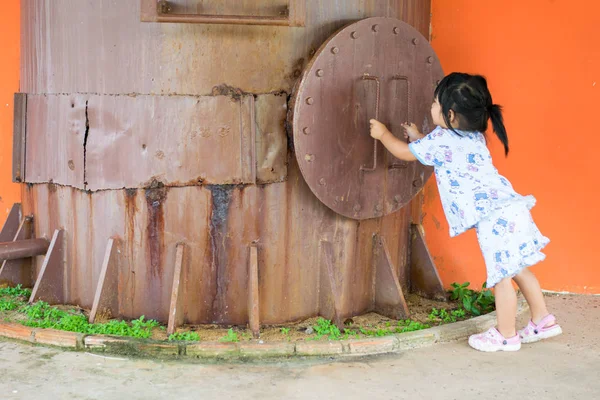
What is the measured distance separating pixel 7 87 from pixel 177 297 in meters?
2.63

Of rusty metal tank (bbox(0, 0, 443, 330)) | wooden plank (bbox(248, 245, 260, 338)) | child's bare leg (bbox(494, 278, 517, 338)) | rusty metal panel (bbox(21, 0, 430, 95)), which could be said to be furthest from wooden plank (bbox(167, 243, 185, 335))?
child's bare leg (bbox(494, 278, 517, 338))

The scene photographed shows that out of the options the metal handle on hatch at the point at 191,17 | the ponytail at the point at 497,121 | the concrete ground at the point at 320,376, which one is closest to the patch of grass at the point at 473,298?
the concrete ground at the point at 320,376

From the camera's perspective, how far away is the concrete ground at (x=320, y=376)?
10.9 ft

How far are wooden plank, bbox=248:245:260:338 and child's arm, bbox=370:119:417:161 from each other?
3.21 feet

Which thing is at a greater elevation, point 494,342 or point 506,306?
point 506,306

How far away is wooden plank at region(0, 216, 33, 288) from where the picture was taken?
15.6 feet

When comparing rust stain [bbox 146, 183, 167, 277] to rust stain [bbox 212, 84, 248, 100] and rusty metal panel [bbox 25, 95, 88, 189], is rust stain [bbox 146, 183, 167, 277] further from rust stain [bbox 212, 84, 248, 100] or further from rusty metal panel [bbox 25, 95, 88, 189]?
rust stain [bbox 212, 84, 248, 100]

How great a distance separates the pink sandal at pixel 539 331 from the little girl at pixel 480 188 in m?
0.15

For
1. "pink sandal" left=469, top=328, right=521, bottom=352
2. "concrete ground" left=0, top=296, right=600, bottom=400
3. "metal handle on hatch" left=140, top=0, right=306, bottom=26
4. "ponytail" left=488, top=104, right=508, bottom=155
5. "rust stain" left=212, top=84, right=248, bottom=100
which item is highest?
"metal handle on hatch" left=140, top=0, right=306, bottom=26

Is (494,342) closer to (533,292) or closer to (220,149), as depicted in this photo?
(533,292)

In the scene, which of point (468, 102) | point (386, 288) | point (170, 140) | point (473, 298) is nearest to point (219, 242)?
point (170, 140)

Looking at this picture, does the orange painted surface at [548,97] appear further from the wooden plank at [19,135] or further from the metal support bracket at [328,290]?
the wooden plank at [19,135]

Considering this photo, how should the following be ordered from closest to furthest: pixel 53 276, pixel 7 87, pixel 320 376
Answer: pixel 320 376, pixel 53 276, pixel 7 87

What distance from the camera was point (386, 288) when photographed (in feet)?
14.8
